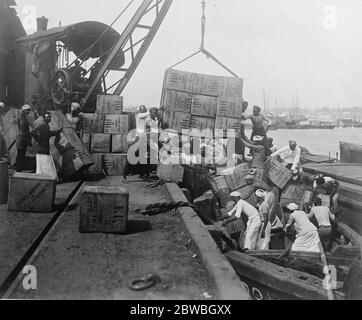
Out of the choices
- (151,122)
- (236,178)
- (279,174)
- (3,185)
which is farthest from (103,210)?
(279,174)

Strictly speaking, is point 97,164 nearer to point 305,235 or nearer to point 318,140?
point 305,235

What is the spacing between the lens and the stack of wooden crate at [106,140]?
11.1 metres

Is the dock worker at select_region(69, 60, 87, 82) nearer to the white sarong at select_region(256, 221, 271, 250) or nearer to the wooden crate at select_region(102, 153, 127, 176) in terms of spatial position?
the wooden crate at select_region(102, 153, 127, 176)

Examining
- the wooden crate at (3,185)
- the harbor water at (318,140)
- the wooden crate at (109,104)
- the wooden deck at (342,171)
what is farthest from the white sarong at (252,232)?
the harbor water at (318,140)

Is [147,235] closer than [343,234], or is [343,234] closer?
[147,235]

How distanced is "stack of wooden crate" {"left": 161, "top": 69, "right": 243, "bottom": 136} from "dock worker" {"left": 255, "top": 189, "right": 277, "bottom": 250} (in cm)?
334

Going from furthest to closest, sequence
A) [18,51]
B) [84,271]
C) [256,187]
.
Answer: [18,51], [256,187], [84,271]

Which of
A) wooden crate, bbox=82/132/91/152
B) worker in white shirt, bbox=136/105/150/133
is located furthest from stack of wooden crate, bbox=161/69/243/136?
wooden crate, bbox=82/132/91/152

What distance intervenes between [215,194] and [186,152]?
4.79ft

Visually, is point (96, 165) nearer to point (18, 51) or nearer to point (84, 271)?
point (84, 271)

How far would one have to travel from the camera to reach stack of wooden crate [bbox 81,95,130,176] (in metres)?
11.1

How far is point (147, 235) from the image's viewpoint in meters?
5.69

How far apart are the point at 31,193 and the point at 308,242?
5.04m
